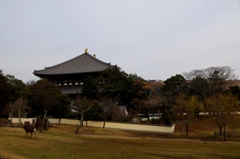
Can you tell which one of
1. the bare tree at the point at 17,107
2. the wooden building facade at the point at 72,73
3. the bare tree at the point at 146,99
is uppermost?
the wooden building facade at the point at 72,73

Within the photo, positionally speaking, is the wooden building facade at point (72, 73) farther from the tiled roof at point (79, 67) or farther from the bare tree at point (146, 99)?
the bare tree at point (146, 99)

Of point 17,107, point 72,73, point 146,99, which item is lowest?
point 17,107

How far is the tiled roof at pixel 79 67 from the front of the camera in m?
57.4

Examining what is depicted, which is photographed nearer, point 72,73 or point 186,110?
point 186,110

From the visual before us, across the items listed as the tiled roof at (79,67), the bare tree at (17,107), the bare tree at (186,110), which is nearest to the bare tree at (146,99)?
the bare tree at (186,110)

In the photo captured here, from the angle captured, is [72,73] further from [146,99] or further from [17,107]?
[17,107]

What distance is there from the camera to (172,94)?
4962 cm

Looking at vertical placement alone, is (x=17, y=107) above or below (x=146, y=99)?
below

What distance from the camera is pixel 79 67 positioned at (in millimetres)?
60219

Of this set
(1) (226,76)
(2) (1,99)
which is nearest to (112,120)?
(2) (1,99)

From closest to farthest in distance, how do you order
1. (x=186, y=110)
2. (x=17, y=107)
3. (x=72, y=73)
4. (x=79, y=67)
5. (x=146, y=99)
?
(x=17, y=107)
(x=186, y=110)
(x=146, y=99)
(x=72, y=73)
(x=79, y=67)

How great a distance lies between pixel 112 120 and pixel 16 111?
47.6 feet

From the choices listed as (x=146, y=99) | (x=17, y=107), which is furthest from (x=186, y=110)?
(x=17, y=107)

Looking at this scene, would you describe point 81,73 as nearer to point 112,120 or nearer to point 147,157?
point 112,120
